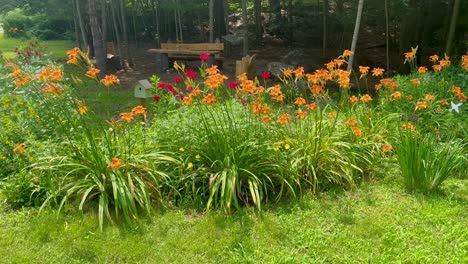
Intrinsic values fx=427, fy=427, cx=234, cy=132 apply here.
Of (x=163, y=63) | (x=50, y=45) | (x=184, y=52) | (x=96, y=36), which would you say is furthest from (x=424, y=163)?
(x=50, y=45)

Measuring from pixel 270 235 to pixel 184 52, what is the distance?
752cm

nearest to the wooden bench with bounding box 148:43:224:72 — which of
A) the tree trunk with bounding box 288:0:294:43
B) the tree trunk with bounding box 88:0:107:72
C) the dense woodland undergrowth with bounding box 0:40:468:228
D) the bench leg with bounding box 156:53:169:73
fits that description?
the bench leg with bounding box 156:53:169:73

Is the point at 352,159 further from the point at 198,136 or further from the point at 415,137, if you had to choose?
the point at 198,136

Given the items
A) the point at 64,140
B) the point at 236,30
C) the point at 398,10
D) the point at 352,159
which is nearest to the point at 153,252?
the point at 64,140

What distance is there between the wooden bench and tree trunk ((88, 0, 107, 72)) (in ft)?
4.10

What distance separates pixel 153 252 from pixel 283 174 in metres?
1.15

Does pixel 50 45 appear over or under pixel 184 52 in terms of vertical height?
under

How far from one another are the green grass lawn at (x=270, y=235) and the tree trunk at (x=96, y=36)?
19.7 feet

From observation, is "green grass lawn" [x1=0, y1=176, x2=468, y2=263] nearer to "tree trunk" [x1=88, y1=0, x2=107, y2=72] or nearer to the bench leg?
"tree trunk" [x1=88, y1=0, x2=107, y2=72]

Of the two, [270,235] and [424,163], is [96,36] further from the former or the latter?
[424,163]

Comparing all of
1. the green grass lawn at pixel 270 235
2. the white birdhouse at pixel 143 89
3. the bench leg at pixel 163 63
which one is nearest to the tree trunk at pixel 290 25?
the bench leg at pixel 163 63

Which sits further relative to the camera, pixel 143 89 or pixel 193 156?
pixel 143 89

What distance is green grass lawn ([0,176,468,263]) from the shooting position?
2.56 meters

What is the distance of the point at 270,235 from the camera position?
277 cm
